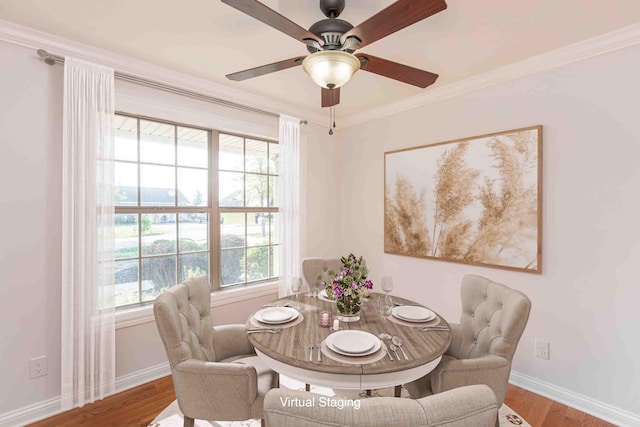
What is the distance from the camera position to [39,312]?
2.15 meters

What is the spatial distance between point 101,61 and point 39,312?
6.18 ft

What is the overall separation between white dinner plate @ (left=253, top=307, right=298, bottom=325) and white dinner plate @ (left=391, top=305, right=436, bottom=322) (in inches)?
25.1

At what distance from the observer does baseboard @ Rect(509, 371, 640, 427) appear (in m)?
2.10

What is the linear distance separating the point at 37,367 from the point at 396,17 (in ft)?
10.1

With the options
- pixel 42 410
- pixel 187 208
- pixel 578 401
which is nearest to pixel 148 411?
pixel 42 410

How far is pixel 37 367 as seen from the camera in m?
2.14

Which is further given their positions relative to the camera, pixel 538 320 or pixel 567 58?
pixel 538 320

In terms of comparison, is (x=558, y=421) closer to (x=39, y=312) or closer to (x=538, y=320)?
(x=538, y=320)

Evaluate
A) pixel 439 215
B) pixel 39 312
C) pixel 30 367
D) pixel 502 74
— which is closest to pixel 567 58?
pixel 502 74

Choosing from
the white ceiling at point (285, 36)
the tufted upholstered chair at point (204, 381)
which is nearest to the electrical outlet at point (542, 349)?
the tufted upholstered chair at point (204, 381)

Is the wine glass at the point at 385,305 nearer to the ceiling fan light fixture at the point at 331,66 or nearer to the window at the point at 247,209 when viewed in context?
the ceiling fan light fixture at the point at 331,66

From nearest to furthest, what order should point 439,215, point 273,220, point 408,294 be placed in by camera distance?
point 439,215, point 408,294, point 273,220

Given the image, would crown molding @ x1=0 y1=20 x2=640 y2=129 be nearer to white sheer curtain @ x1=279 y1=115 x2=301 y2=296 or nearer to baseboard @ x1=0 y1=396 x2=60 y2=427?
white sheer curtain @ x1=279 y1=115 x2=301 y2=296

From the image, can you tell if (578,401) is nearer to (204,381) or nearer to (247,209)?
(204,381)
